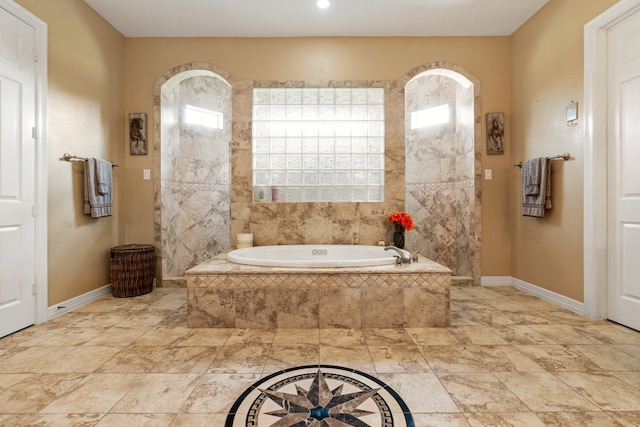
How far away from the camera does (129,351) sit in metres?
1.79

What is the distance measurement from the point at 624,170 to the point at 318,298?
7.51ft

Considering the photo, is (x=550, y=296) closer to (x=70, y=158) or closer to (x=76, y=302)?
(x=76, y=302)

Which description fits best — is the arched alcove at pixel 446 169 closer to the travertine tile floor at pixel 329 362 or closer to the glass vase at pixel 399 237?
the glass vase at pixel 399 237

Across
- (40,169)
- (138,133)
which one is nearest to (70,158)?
(40,169)

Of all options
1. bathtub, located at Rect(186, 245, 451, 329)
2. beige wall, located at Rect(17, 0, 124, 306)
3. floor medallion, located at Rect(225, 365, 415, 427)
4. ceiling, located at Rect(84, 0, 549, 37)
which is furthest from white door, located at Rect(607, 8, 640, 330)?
beige wall, located at Rect(17, 0, 124, 306)

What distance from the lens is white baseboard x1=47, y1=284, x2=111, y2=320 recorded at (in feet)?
7.75

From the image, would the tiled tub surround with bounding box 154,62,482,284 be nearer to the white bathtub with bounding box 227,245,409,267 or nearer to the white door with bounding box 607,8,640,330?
the white bathtub with bounding box 227,245,409,267

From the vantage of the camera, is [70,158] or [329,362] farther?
[70,158]

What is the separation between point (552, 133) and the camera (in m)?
2.65

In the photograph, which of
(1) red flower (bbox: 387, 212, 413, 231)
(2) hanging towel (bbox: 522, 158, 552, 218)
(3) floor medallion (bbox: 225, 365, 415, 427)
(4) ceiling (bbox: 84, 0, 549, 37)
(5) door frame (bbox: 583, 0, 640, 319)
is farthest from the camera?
(1) red flower (bbox: 387, 212, 413, 231)

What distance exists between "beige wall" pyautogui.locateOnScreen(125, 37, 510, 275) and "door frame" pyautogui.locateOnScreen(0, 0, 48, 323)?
952 millimetres

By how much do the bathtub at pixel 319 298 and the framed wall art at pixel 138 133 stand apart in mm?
1808

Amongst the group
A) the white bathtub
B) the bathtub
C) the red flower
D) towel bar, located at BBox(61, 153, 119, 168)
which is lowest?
the bathtub

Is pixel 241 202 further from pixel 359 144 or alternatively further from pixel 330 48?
pixel 330 48
